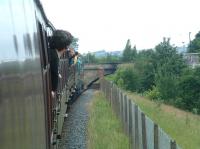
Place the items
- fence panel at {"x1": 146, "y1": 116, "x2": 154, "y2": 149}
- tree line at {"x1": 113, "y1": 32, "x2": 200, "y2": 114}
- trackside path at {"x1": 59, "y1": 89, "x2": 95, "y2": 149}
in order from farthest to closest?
tree line at {"x1": 113, "y1": 32, "x2": 200, "y2": 114}, trackside path at {"x1": 59, "y1": 89, "x2": 95, "y2": 149}, fence panel at {"x1": 146, "y1": 116, "x2": 154, "y2": 149}

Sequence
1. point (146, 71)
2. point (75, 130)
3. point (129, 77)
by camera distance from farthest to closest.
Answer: point (146, 71), point (129, 77), point (75, 130)

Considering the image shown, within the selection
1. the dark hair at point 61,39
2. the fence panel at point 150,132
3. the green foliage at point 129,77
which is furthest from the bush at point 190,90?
the dark hair at point 61,39

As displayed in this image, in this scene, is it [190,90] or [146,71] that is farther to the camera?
[146,71]

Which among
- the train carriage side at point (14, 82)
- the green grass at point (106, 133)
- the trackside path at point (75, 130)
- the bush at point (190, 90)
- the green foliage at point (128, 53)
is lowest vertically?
the bush at point (190, 90)

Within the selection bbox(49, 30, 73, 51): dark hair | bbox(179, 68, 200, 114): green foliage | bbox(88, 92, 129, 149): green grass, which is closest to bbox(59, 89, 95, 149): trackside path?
bbox(88, 92, 129, 149): green grass

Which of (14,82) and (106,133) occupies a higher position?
Result: (14,82)

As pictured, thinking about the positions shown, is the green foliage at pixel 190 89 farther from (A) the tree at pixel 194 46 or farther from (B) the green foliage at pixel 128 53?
(B) the green foliage at pixel 128 53

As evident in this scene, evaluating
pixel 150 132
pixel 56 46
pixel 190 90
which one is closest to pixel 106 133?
pixel 150 132

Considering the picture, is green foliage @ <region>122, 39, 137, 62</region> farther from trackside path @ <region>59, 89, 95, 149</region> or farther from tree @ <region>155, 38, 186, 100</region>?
trackside path @ <region>59, 89, 95, 149</region>

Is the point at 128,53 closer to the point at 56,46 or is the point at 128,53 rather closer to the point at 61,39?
the point at 56,46

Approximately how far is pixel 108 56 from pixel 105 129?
99.2 m

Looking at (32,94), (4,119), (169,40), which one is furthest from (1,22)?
(169,40)

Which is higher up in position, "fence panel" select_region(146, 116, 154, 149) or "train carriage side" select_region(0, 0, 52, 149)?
"train carriage side" select_region(0, 0, 52, 149)

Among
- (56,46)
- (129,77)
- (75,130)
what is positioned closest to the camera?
(56,46)
